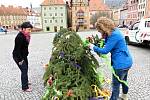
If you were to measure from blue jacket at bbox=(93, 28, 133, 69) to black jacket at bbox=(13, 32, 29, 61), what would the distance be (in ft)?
6.88

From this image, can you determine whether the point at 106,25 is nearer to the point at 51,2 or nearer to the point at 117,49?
the point at 117,49

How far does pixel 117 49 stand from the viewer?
186 inches

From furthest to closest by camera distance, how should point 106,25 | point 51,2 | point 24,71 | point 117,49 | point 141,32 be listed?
point 51,2 < point 141,32 < point 24,71 < point 117,49 < point 106,25

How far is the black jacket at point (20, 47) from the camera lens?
6164 mm

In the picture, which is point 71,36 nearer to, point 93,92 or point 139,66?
point 93,92

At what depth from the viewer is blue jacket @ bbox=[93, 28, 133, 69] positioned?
4609 mm

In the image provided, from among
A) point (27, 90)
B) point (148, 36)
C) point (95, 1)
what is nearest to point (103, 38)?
point (27, 90)

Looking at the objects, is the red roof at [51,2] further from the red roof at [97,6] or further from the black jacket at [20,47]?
the black jacket at [20,47]

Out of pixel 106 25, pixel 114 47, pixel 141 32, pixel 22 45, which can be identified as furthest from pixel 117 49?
pixel 141 32

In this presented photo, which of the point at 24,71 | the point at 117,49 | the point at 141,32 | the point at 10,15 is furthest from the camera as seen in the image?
the point at 10,15

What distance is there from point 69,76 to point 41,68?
5153 millimetres

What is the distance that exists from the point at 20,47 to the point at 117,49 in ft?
8.09

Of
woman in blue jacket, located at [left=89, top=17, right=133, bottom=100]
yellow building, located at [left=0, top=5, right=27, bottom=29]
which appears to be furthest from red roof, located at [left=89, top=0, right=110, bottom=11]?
woman in blue jacket, located at [left=89, top=17, right=133, bottom=100]

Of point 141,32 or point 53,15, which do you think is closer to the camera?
point 141,32
